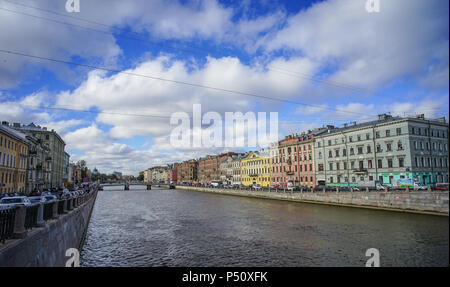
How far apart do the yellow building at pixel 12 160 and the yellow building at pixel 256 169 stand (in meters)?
59.9

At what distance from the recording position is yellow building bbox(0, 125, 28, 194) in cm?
3794

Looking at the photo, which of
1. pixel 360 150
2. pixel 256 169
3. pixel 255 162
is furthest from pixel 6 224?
pixel 255 162

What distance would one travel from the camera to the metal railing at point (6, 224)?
718 cm

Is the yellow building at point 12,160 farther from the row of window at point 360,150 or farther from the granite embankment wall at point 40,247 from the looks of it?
the row of window at point 360,150

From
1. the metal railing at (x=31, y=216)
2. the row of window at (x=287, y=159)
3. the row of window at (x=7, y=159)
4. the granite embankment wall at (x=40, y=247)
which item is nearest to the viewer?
the granite embankment wall at (x=40, y=247)

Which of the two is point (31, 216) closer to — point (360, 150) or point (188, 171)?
point (360, 150)

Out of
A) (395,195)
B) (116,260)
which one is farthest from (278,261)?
(395,195)

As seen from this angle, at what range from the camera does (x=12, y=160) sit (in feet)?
139

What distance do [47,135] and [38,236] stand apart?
257ft

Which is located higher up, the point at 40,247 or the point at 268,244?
the point at 40,247

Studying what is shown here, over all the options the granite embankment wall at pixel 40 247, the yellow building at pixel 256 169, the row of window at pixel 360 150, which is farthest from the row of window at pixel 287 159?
the granite embankment wall at pixel 40 247

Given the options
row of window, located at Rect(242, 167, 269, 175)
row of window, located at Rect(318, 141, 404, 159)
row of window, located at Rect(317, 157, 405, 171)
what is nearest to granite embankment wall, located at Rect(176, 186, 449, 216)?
row of window, located at Rect(317, 157, 405, 171)

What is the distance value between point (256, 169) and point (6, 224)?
274ft
